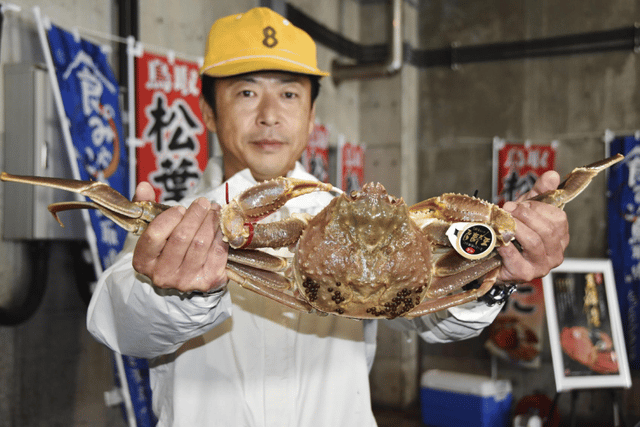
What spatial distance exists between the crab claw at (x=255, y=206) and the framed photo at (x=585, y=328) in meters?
3.46

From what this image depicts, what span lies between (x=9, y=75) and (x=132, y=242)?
58.5 inches

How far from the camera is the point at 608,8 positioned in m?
5.38

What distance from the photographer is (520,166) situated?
5551 mm

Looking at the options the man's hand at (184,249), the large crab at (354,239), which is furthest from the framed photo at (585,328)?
the man's hand at (184,249)

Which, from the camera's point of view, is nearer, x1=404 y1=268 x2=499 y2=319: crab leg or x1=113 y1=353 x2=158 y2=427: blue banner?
x1=404 y1=268 x2=499 y2=319: crab leg

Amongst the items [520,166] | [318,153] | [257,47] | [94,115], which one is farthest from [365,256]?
[520,166]

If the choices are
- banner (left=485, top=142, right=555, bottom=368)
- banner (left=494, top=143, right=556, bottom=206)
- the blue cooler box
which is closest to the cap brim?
banner (left=485, top=142, right=555, bottom=368)

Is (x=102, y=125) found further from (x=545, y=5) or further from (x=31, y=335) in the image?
(x=545, y=5)

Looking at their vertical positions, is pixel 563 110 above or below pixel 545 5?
below

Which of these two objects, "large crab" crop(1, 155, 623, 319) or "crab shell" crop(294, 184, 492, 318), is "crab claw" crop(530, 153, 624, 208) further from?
"crab shell" crop(294, 184, 492, 318)

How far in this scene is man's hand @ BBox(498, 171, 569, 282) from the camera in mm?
1247

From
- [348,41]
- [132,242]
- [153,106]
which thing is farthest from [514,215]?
[348,41]

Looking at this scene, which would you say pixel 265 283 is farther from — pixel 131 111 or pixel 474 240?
pixel 131 111

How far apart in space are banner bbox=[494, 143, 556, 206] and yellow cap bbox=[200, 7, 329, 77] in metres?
4.22
